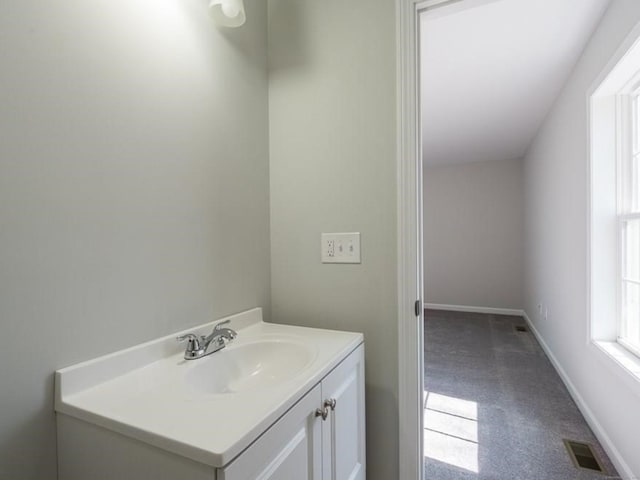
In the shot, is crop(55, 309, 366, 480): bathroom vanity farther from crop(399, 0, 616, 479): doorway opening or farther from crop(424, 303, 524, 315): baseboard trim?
crop(424, 303, 524, 315): baseboard trim

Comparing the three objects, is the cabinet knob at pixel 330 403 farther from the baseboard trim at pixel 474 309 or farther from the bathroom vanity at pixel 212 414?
the baseboard trim at pixel 474 309

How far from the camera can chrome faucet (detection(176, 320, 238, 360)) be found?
93 cm

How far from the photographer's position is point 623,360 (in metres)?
1.58

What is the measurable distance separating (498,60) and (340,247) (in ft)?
6.27

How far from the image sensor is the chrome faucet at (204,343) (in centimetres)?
93

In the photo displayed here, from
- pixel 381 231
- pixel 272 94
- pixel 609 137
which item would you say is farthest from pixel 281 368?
pixel 609 137

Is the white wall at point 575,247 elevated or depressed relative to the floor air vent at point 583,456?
elevated

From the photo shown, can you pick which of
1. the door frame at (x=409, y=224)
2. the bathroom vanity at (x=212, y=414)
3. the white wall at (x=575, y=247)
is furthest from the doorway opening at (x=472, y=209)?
the bathroom vanity at (x=212, y=414)

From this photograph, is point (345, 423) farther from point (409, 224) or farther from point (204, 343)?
point (409, 224)

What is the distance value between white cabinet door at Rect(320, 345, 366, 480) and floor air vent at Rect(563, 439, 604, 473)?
1.36 m

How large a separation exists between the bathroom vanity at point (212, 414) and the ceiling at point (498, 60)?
4.55 feet

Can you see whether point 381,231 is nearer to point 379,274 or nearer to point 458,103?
point 379,274

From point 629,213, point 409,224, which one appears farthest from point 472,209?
point 409,224

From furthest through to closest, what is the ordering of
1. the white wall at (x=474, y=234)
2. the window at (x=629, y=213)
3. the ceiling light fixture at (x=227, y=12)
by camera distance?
1. the white wall at (x=474, y=234)
2. the window at (x=629, y=213)
3. the ceiling light fixture at (x=227, y=12)
